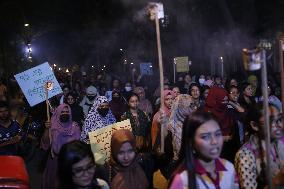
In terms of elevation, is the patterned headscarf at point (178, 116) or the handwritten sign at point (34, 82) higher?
the handwritten sign at point (34, 82)

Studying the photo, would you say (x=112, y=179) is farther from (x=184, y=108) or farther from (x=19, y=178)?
(x=184, y=108)

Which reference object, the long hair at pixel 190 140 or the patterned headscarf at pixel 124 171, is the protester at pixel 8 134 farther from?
the long hair at pixel 190 140

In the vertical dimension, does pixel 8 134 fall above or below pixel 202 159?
A: below

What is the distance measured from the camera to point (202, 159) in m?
2.85

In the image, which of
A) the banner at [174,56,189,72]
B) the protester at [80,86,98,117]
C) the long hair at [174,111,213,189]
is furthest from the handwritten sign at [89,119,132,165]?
the banner at [174,56,189,72]

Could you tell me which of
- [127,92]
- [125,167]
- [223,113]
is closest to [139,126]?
[223,113]

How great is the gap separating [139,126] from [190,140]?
13.9 feet

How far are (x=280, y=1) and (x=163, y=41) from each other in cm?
1191

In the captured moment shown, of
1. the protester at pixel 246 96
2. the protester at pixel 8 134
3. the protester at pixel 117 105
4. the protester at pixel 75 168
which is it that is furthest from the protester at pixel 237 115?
the protester at pixel 75 168

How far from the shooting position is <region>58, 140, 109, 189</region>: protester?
3113 mm

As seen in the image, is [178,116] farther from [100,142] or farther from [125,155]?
[125,155]

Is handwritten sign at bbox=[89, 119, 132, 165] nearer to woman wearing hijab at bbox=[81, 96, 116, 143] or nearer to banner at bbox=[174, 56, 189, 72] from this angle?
woman wearing hijab at bbox=[81, 96, 116, 143]

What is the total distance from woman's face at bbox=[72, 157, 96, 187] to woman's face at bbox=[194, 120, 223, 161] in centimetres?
78

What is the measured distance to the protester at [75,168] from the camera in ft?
10.2
